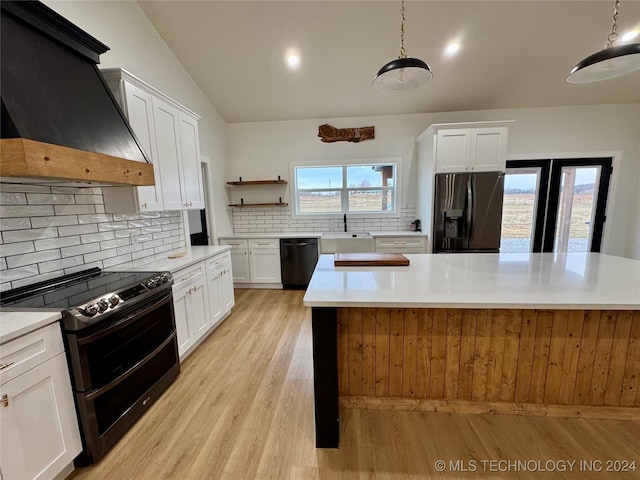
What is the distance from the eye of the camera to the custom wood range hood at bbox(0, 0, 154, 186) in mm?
1222

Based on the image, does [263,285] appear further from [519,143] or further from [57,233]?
[519,143]

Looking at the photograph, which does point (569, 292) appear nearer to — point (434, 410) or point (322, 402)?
point (434, 410)

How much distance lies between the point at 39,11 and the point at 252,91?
8.56 feet

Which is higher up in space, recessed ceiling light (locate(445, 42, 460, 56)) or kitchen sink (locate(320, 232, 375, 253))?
recessed ceiling light (locate(445, 42, 460, 56))

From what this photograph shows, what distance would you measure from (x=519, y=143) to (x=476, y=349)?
385cm

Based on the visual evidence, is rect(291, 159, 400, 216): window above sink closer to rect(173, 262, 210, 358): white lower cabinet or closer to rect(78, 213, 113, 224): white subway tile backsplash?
rect(173, 262, 210, 358): white lower cabinet

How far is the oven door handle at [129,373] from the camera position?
1.42 meters

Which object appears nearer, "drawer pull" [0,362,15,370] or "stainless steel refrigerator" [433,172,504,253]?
"drawer pull" [0,362,15,370]

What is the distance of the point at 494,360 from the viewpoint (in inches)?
65.6

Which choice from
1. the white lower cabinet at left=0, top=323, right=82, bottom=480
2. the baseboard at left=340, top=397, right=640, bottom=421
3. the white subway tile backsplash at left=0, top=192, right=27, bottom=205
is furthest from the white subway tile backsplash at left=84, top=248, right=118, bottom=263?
the baseboard at left=340, top=397, right=640, bottom=421

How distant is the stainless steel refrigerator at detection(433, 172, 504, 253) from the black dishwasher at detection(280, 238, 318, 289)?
72.0 inches

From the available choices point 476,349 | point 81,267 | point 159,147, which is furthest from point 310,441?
point 159,147

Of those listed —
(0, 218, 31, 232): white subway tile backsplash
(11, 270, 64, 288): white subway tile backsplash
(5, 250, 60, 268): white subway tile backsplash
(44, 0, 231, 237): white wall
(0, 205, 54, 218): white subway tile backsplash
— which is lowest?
(11, 270, 64, 288): white subway tile backsplash

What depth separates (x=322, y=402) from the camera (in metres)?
1.50
